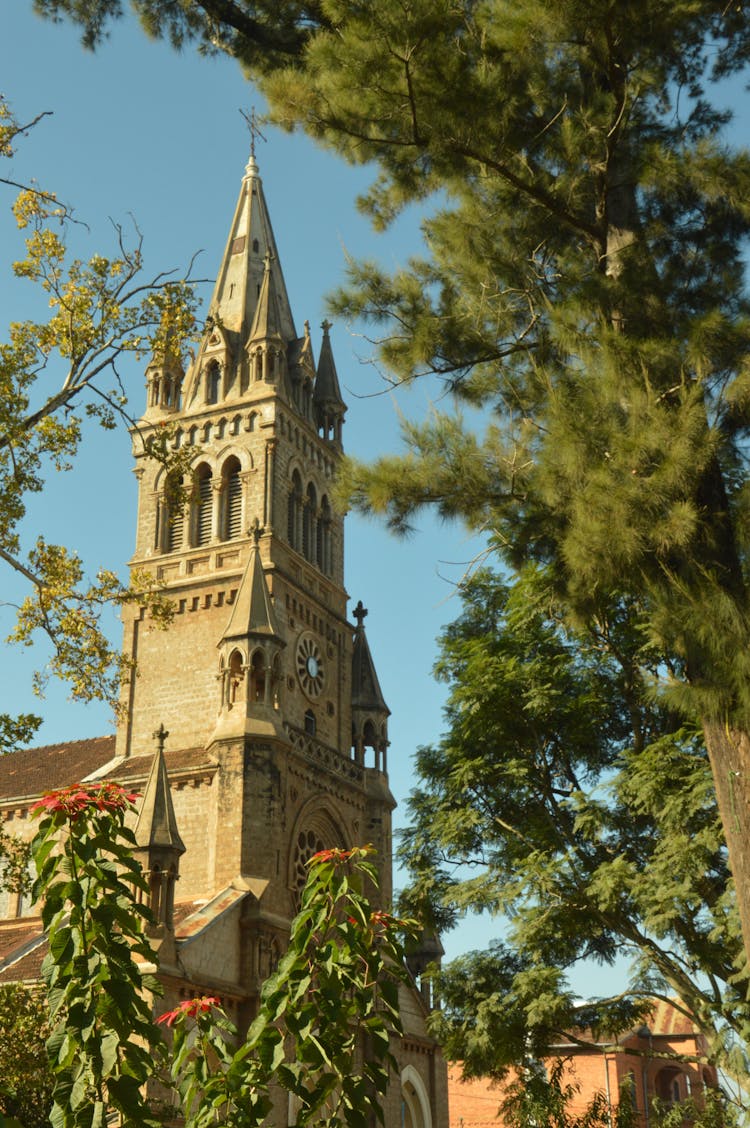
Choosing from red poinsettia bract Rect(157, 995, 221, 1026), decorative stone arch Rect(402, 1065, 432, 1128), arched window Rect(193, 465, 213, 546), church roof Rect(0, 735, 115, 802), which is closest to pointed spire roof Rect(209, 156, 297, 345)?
arched window Rect(193, 465, 213, 546)

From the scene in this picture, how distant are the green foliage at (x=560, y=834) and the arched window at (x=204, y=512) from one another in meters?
15.3

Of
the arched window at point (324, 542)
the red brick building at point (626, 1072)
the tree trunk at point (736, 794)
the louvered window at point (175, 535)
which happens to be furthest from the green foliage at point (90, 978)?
the red brick building at point (626, 1072)

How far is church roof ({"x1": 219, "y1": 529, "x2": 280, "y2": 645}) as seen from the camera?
3234 cm

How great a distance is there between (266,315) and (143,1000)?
33.9m

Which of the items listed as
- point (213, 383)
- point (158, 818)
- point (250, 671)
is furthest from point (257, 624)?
point (213, 383)

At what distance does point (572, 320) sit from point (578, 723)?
33.5 feet

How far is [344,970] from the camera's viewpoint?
768 cm

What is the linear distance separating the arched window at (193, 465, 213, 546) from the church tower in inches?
→ 3.0

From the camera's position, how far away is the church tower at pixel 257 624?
3070 cm

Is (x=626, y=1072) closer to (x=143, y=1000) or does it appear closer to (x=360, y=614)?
(x=360, y=614)

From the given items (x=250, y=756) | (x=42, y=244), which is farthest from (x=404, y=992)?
(x=42, y=244)

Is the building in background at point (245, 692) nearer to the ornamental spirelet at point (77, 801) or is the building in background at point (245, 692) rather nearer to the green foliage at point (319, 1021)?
the green foliage at point (319, 1021)

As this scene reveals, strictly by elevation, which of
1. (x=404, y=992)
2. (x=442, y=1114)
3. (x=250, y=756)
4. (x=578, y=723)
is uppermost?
(x=250, y=756)

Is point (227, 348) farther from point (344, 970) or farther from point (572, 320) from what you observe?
point (344, 970)
